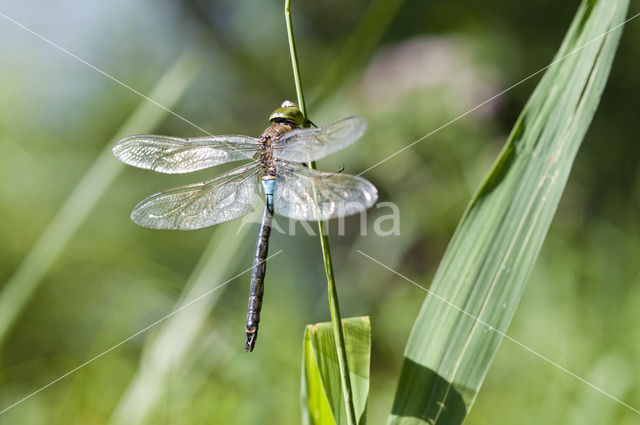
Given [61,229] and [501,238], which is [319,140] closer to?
[501,238]

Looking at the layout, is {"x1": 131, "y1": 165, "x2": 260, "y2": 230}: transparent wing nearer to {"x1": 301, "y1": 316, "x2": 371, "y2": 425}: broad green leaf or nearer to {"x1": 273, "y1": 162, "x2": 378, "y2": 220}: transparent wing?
{"x1": 273, "y1": 162, "x2": 378, "y2": 220}: transparent wing

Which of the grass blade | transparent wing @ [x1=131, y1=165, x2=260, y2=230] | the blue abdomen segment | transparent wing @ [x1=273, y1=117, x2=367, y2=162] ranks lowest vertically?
the grass blade

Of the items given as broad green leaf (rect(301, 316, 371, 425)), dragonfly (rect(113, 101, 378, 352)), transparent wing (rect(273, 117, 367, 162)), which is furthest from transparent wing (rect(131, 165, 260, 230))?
broad green leaf (rect(301, 316, 371, 425))

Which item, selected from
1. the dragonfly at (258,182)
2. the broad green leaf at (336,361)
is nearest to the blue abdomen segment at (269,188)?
the dragonfly at (258,182)

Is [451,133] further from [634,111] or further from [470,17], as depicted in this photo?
[634,111]

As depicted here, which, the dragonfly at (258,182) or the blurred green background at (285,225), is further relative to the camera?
the blurred green background at (285,225)

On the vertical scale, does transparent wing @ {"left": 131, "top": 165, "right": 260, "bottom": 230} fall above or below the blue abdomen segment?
below

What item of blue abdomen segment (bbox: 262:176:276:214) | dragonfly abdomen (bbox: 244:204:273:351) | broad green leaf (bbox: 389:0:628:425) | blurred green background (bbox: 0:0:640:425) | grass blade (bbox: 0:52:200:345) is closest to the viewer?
broad green leaf (bbox: 389:0:628:425)

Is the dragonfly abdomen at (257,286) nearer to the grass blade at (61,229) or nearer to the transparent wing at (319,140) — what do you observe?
the transparent wing at (319,140)
